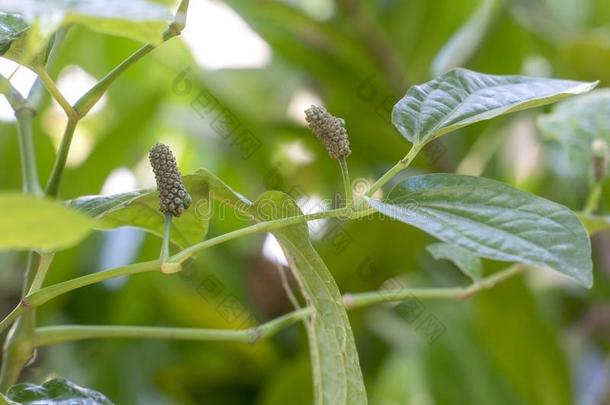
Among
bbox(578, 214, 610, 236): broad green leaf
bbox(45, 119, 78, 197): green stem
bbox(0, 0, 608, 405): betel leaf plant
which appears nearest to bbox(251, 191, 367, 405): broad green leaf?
bbox(0, 0, 608, 405): betel leaf plant

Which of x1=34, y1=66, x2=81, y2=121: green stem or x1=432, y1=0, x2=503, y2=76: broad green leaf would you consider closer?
x1=34, y1=66, x2=81, y2=121: green stem

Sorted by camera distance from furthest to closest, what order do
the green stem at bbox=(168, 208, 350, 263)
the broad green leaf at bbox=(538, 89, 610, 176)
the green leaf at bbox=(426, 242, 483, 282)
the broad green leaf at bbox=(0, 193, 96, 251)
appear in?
the broad green leaf at bbox=(538, 89, 610, 176), the green leaf at bbox=(426, 242, 483, 282), the green stem at bbox=(168, 208, 350, 263), the broad green leaf at bbox=(0, 193, 96, 251)

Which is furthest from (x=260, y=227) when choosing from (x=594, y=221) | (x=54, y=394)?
(x=594, y=221)

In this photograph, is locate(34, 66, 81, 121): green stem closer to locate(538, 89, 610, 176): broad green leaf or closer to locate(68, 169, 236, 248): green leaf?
locate(68, 169, 236, 248): green leaf

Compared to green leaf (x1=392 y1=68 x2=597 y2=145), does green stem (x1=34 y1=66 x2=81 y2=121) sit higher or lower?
higher

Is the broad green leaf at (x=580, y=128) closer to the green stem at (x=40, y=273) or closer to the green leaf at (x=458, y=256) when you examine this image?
the green leaf at (x=458, y=256)

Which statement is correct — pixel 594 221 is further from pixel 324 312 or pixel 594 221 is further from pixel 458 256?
pixel 324 312
